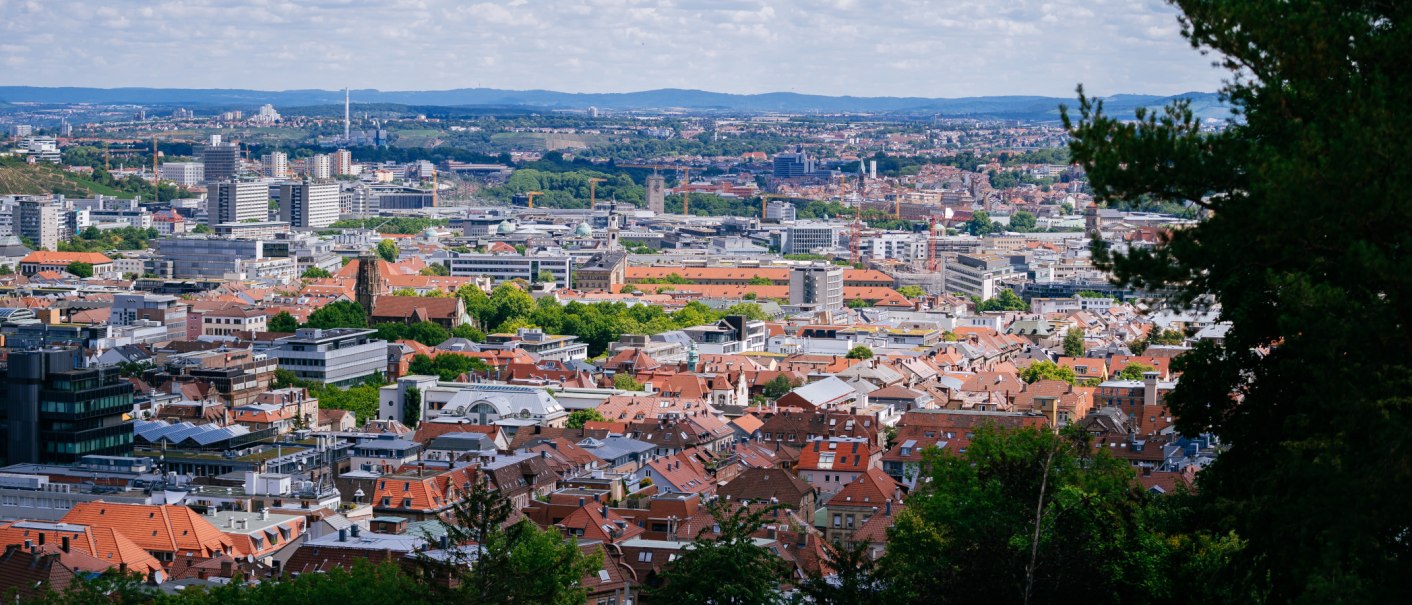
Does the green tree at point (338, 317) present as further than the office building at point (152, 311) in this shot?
No

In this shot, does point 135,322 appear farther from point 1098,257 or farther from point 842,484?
point 1098,257

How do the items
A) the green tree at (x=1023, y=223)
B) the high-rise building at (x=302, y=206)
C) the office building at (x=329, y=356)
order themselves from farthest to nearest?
the green tree at (x=1023, y=223)
the high-rise building at (x=302, y=206)
the office building at (x=329, y=356)

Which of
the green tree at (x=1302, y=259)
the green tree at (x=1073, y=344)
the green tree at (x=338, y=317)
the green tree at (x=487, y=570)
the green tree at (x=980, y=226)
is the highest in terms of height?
the green tree at (x=1302, y=259)

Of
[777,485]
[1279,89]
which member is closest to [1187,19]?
[1279,89]

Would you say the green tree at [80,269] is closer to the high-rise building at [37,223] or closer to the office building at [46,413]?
the high-rise building at [37,223]

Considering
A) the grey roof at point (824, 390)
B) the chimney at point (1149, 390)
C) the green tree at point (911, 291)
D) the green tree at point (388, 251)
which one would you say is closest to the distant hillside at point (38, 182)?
the green tree at point (388, 251)

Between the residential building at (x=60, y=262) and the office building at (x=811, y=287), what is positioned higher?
the office building at (x=811, y=287)
